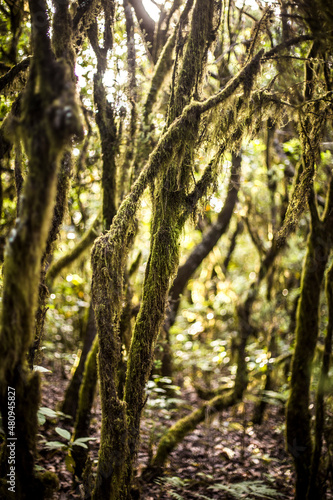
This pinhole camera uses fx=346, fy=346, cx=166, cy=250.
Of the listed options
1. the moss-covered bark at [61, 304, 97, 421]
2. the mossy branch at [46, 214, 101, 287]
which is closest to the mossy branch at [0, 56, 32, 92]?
the mossy branch at [46, 214, 101, 287]

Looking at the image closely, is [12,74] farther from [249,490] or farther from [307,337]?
[249,490]

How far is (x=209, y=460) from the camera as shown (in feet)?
20.4

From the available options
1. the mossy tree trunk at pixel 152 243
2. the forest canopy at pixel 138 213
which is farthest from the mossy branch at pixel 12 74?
the mossy tree trunk at pixel 152 243

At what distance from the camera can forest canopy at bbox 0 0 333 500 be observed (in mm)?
2312

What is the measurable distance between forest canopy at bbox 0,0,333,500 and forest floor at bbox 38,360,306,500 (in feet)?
0.14

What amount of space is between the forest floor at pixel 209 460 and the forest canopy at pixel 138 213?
4cm

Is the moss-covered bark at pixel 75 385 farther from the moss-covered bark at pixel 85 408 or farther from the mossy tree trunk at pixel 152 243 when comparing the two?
the mossy tree trunk at pixel 152 243

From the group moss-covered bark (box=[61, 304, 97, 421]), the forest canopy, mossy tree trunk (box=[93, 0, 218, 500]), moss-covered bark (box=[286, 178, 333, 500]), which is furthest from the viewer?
moss-covered bark (box=[61, 304, 97, 421])

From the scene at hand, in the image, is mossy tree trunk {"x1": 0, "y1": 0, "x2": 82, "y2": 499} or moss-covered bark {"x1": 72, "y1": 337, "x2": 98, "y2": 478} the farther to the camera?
moss-covered bark {"x1": 72, "y1": 337, "x2": 98, "y2": 478}

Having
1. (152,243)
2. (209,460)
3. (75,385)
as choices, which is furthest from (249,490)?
(152,243)

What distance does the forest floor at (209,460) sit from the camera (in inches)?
185

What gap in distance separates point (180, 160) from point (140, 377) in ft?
7.24

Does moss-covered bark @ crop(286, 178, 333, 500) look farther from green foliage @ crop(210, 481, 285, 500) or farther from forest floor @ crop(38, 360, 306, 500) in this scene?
forest floor @ crop(38, 360, 306, 500)

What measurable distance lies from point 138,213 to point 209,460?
5.06m
